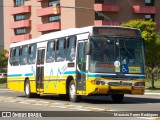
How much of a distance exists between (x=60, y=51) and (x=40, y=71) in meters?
2.96

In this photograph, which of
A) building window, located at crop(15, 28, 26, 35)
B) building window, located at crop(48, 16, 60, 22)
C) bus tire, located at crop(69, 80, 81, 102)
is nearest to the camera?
bus tire, located at crop(69, 80, 81, 102)

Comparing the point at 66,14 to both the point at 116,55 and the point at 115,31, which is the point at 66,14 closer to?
the point at 115,31

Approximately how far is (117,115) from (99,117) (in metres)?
0.78

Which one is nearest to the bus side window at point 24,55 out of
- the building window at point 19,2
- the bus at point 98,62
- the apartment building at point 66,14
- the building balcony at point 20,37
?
the bus at point 98,62

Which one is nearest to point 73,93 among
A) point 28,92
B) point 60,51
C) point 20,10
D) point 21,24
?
point 60,51

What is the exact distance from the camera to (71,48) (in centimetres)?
2414

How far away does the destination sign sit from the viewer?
22.7m

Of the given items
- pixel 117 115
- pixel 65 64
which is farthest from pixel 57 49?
pixel 117 115

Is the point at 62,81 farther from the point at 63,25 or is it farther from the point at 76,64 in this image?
the point at 63,25

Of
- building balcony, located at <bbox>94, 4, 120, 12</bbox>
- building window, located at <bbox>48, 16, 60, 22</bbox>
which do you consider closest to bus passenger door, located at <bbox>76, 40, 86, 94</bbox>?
building balcony, located at <bbox>94, 4, 120, 12</bbox>

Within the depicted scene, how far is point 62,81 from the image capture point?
2488cm

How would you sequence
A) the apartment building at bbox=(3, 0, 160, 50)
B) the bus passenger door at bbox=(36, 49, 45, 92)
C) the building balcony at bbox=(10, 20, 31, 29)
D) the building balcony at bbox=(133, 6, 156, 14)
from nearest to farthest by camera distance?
the bus passenger door at bbox=(36, 49, 45, 92)
the apartment building at bbox=(3, 0, 160, 50)
the building balcony at bbox=(133, 6, 156, 14)
the building balcony at bbox=(10, 20, 31, 29)

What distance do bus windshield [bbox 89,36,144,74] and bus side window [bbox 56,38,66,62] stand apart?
2.99 metres

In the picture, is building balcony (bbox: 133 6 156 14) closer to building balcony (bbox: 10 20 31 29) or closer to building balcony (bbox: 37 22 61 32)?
building balcony (bbox: 37 22 61 32)
